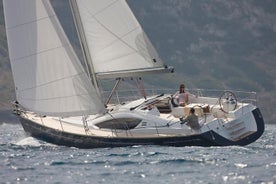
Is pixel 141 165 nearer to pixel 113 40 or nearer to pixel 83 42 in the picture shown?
pixel 113 40

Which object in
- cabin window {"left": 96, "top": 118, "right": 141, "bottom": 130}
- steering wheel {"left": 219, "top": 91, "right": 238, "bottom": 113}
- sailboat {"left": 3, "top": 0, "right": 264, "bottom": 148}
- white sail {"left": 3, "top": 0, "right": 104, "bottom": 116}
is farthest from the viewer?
steering wheel {"left": 219, "top": 91, "right": 238, "bottom": 113}

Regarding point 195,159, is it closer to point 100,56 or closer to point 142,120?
point 142,120

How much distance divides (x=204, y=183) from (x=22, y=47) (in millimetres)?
17420

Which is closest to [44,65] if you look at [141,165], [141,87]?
[141,87]

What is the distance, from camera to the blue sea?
30203 mm

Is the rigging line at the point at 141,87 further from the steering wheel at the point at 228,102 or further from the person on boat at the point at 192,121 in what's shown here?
the person on boat at the point at 192,121

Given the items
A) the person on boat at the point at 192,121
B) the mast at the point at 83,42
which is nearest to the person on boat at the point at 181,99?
the mast at the point at 83,42

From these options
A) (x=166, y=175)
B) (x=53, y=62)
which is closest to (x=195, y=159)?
(x=166, y=175)

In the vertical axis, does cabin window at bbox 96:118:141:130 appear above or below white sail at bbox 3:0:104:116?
below

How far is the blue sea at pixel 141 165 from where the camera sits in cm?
3020

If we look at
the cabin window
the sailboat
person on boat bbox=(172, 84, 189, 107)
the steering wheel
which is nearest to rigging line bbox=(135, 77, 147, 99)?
the sailboat

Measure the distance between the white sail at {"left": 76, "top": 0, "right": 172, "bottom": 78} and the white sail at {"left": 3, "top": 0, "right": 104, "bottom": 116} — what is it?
113 inches

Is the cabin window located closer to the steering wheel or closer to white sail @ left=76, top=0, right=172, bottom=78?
white sail @ left=76, top=0, right=172, bottom=78

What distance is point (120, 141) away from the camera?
41469 mm
